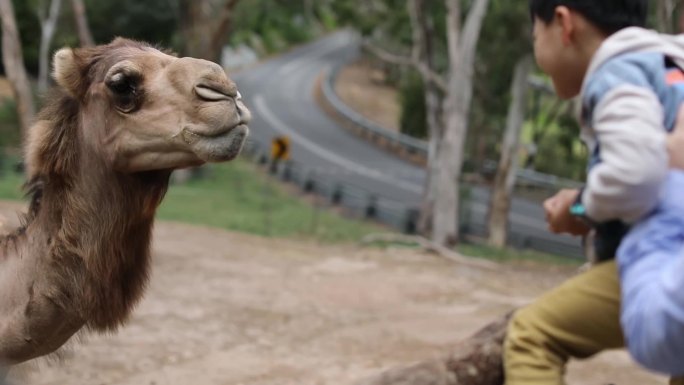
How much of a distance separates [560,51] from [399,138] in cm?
3489

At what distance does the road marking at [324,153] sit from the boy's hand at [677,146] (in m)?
27.6

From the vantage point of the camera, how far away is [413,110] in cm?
3972

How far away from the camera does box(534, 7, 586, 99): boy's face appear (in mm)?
2480

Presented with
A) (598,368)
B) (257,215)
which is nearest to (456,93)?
(257,215)

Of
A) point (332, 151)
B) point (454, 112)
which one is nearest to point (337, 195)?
point (454, 112)

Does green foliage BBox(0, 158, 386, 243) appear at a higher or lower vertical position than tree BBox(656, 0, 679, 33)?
lower

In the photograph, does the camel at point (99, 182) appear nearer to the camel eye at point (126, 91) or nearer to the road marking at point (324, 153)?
the camel eye at point (126, 91)

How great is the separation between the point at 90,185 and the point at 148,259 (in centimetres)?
40

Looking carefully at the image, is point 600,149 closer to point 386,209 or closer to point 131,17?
point 386,209

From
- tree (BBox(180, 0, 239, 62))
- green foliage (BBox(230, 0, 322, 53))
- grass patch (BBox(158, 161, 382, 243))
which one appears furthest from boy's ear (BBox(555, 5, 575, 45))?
green foliage (BBox(230, 0, 322, 53))

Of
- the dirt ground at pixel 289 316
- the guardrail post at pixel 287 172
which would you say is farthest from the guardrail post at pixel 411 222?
the guardrail post at pixel 287 172

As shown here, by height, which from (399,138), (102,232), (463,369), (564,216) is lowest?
(399,138)

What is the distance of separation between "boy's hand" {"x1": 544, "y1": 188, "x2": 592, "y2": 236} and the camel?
1.26m

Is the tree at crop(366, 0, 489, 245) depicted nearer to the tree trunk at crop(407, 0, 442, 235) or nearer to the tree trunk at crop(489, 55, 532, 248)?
the tree trunk at crop(407, 0, 442, 235)
